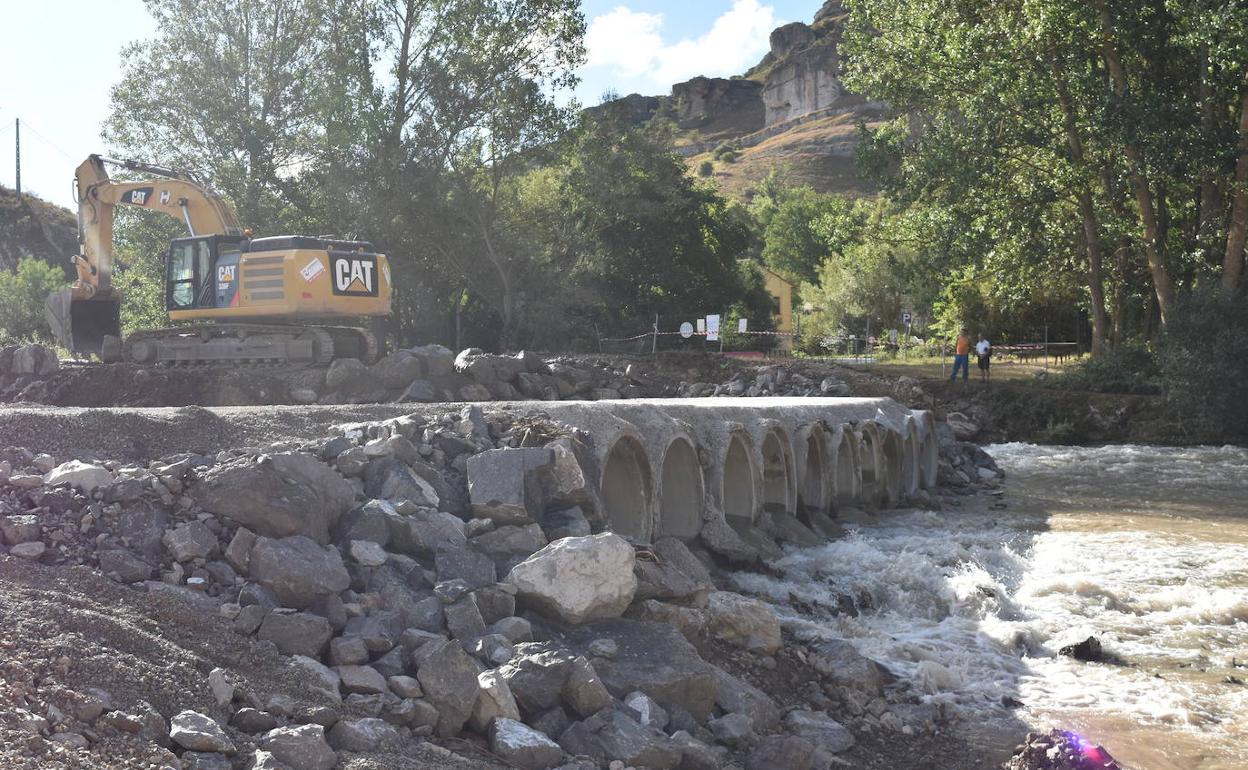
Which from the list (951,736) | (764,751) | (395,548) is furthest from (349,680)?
(951,736)

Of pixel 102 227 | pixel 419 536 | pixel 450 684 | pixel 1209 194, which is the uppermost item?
pixel 1209 194

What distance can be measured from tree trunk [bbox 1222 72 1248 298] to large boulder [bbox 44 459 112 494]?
24147mm

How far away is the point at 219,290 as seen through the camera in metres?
19.4

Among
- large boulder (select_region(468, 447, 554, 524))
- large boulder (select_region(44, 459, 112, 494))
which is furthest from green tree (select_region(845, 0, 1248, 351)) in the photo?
large boulder (select_region(44, 459, 112, 494))

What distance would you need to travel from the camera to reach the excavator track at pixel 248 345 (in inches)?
765

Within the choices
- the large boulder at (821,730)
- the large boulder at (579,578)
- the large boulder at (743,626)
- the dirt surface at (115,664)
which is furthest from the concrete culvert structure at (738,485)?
the dirt surface at (115,664)

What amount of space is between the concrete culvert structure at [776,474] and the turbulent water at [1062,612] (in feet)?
2.83

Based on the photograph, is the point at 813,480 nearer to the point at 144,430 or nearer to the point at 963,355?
the point at 144,430

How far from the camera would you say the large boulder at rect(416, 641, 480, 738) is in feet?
18.8

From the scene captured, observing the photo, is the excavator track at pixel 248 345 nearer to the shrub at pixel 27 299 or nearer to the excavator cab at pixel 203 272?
the excavator cab at pixel 203 272

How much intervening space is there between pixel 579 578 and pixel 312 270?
13082mm

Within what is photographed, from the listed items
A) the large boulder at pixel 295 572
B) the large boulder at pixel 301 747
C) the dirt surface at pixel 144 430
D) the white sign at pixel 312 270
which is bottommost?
the large boulder at pixel 301 747

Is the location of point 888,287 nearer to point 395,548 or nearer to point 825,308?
point 825,308

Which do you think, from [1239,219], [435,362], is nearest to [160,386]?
[435,362]
